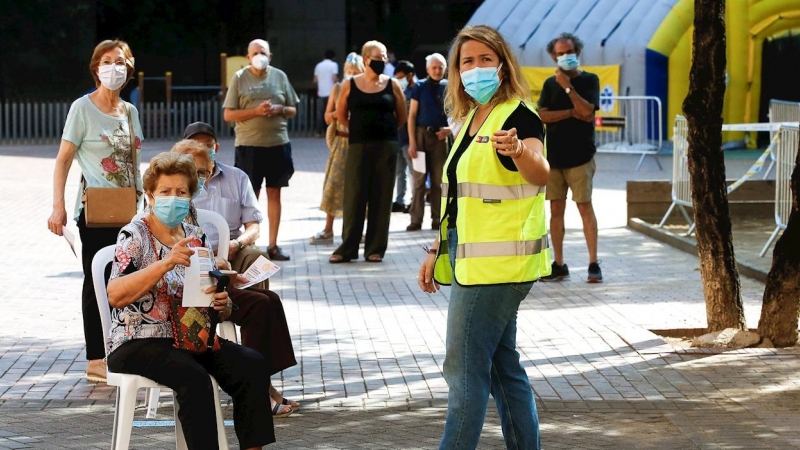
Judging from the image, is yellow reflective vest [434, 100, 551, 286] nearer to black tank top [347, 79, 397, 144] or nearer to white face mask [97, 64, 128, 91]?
white face mask [97, 64, 128, 91]

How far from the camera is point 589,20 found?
25.7m

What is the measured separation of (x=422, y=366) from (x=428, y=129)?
6.63 metres

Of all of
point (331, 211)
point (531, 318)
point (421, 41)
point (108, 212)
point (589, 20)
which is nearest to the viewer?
point (108, 212)

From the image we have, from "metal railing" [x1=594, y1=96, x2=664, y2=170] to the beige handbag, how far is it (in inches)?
672

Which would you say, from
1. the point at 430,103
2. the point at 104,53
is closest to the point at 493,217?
the point at 104,53

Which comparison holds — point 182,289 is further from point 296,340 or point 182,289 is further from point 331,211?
point 331,211

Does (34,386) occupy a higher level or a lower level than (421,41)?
lower

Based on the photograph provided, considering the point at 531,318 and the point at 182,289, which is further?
the point at 531,318

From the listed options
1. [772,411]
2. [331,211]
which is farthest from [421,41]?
[772,411]

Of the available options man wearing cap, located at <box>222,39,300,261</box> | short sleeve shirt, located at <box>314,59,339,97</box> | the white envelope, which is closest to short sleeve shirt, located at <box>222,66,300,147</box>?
man wearing cap, located at <box>222,39,300,261</box>

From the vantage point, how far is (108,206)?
7004 millimetres

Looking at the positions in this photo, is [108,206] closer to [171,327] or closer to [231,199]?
[231,199]

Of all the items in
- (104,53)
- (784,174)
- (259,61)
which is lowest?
(784,174)

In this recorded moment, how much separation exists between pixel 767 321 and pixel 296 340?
279cm
